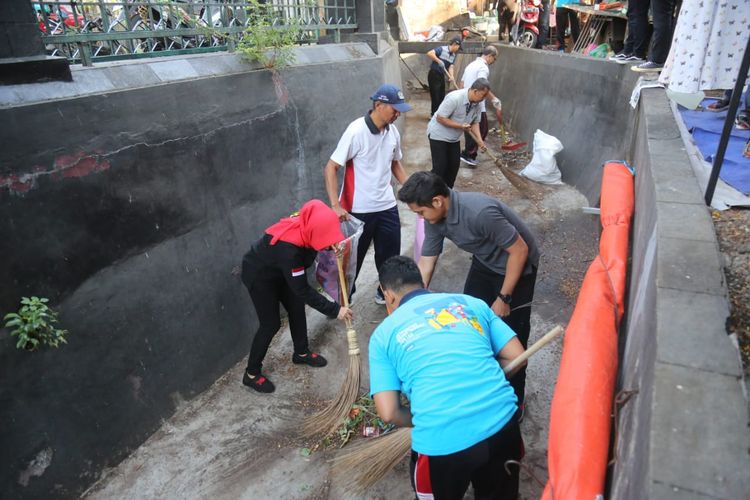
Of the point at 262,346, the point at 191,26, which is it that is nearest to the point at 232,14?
the point at 191,26

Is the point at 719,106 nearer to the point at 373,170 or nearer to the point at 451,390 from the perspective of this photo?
the point at 373,170

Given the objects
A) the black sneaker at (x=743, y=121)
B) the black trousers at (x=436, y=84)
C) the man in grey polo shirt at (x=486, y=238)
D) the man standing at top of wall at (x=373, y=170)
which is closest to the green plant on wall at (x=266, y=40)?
the man standing at top of wall at (x=373, y=170)

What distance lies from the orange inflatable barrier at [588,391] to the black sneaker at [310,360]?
2.24 meters

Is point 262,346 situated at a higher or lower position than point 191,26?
lower

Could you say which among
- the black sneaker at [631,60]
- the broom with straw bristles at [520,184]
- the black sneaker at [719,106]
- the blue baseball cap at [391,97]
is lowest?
the broom with straw bristles at [520,184]

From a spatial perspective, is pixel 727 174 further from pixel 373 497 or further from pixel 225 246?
pixel 225 246

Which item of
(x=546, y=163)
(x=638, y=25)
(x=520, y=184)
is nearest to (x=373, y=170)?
(x=520, y=184)

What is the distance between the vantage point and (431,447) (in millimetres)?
1951

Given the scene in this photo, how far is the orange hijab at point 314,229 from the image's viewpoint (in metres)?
3.17

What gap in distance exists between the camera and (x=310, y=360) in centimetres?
405

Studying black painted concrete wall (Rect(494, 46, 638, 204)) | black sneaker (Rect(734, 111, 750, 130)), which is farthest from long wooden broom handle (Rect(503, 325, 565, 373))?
black painted concrete wall (Rect(494, 46, 638, 204))

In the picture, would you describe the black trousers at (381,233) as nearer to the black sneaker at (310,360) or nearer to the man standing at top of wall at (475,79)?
the black sneaker at (310,360)

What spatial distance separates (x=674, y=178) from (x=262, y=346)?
2883 mm

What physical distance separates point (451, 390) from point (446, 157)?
4.50m
